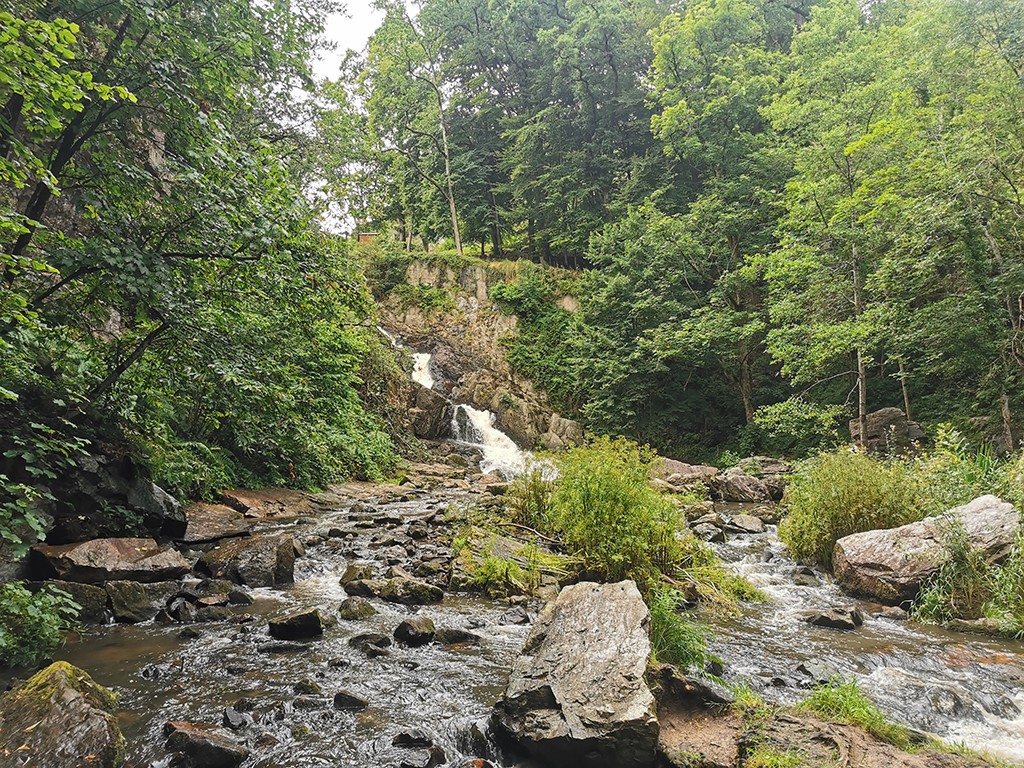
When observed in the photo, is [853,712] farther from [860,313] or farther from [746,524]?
[860,313]

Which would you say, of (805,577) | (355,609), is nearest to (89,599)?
(355,609)

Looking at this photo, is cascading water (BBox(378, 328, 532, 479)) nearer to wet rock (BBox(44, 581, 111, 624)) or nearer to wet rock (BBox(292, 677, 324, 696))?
wet rock (BBox(44, 581, 111, 624))

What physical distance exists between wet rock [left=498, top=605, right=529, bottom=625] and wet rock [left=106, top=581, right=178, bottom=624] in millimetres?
3809

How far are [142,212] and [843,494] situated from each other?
10227mm

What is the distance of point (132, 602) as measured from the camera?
19.0 ft

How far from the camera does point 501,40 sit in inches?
1326

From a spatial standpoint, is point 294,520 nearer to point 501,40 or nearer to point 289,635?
point 289,635

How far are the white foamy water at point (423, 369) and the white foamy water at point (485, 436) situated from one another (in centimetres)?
277

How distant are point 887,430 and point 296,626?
17.1m

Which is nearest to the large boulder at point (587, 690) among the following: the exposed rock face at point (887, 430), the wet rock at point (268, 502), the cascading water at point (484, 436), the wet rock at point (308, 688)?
the wet rock at point (308, 688)

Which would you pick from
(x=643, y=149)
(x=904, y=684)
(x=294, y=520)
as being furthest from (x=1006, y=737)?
(x=643, y=149)

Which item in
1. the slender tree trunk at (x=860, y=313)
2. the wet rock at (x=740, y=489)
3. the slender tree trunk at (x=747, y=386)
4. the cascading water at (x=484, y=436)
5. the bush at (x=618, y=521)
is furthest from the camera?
the cascading water at (x=484, y=436)

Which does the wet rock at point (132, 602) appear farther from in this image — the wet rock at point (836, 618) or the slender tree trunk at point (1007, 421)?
the slender tree trunk at point (1007, 421)

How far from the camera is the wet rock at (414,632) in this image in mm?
5453
